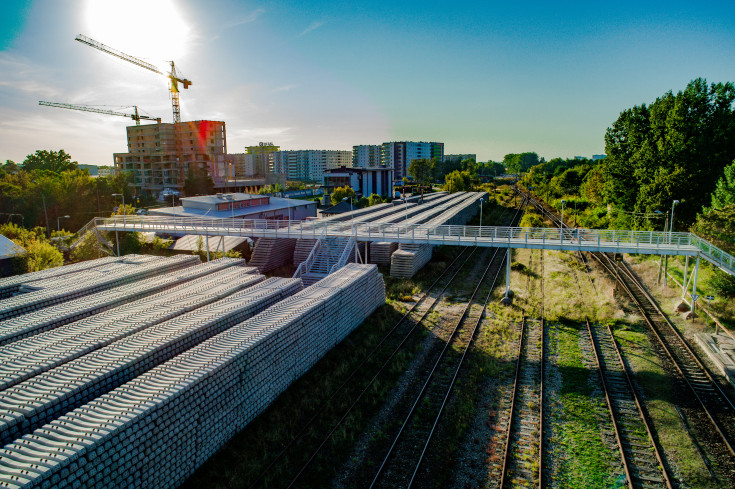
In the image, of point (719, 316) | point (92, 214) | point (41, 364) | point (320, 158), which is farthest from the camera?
point (320, 158)

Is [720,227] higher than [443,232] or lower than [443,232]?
higher

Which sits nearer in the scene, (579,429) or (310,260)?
(579,429)

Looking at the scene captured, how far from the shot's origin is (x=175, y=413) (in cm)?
1012

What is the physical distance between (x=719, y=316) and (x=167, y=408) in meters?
23.5

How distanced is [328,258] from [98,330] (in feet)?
50.9

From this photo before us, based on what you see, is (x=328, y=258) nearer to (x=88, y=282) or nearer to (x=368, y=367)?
(x=368, y=367)

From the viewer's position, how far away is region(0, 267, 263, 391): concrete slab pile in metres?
11.9

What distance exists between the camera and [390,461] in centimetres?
1119

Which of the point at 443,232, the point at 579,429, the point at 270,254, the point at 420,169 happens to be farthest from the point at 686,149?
the point at 420,169

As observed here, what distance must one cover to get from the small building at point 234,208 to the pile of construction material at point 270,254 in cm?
962

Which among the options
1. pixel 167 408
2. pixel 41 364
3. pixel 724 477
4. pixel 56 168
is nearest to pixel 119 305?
pixel 41 364

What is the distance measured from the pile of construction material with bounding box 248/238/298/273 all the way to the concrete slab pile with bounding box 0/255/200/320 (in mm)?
4864

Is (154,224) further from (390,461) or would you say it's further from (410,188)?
(410,188)

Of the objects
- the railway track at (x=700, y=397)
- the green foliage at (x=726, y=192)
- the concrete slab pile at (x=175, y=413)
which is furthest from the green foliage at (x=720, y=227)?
the concrete slab pile at (x=175, y=413)
